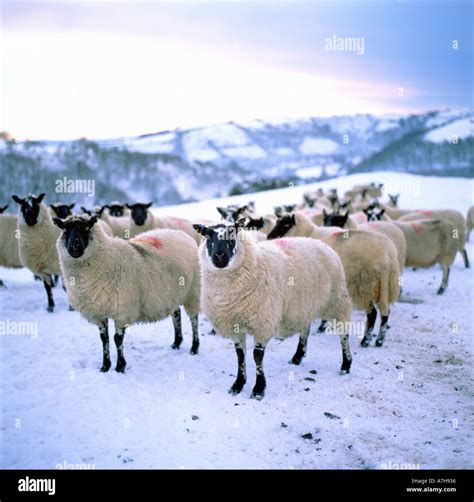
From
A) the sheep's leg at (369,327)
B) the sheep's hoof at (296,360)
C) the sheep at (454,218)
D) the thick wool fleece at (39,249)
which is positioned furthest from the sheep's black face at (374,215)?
the thick wool fleece at (39,249)

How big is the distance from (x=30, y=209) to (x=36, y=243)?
0.71 m

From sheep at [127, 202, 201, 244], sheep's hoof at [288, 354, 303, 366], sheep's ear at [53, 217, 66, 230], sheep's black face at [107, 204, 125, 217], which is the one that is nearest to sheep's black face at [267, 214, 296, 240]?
sheep at [127, 202, 201, 244]

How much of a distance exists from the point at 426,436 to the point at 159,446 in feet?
8.96

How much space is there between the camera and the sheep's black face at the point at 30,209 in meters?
8.80

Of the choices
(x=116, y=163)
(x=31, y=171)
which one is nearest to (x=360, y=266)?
(x=31, y=171)

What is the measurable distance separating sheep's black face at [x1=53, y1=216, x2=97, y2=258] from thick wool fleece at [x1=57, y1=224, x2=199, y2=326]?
0.37 ft

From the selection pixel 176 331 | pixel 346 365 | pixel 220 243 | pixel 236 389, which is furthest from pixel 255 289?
pixel 176 331

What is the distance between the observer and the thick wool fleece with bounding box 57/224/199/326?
5691 mm

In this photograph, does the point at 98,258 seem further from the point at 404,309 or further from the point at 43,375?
the point at 404,309

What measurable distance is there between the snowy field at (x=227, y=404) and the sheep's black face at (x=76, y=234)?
5.31 feet

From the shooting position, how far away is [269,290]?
17.4ft

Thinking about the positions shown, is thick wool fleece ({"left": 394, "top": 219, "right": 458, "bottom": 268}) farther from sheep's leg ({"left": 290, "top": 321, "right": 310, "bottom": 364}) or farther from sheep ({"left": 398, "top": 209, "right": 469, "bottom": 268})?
sheep's leg ({"left": 290, "top": 321, "right": 310, "bottom": 364})

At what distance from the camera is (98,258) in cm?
583

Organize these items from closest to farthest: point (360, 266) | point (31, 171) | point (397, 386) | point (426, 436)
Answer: point (426, 436) → point (397, 386) → point (360, 266) → point (31, 171)
